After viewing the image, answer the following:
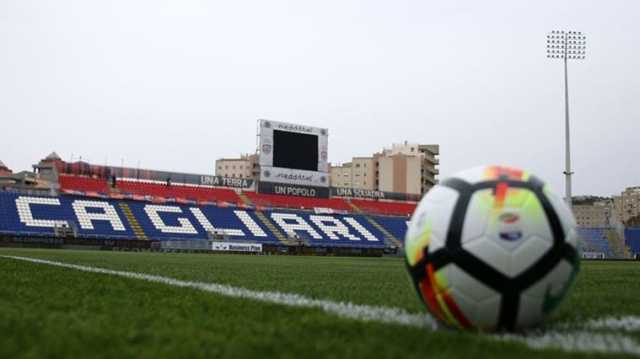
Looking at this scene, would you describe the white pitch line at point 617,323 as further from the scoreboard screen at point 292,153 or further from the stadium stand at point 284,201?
the stadium stand at point 284,201

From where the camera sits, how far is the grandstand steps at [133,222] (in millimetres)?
36853

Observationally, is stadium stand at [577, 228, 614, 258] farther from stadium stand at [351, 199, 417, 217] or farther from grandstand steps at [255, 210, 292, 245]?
grandstand steps at [255, 210, 292, 245]

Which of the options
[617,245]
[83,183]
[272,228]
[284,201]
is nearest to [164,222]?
[272,228]

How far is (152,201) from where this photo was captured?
42.5 metres

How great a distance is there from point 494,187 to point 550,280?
630 millimetres

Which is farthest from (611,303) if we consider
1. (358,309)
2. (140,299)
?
(140,299)

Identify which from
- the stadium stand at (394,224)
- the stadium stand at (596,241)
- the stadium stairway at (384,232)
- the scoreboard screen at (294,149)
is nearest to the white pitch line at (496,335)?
the scoreboard screen at (294,149)

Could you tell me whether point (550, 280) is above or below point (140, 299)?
above

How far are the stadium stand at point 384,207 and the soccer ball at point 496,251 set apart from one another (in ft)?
156

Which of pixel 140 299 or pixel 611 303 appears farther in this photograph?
pixel 611 303

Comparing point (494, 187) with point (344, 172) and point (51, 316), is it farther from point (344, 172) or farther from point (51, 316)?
point (344, 172)

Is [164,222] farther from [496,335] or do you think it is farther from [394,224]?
[496,335]

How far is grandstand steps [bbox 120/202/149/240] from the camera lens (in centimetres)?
3685

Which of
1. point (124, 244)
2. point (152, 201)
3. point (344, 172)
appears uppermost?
point (344, 172)
